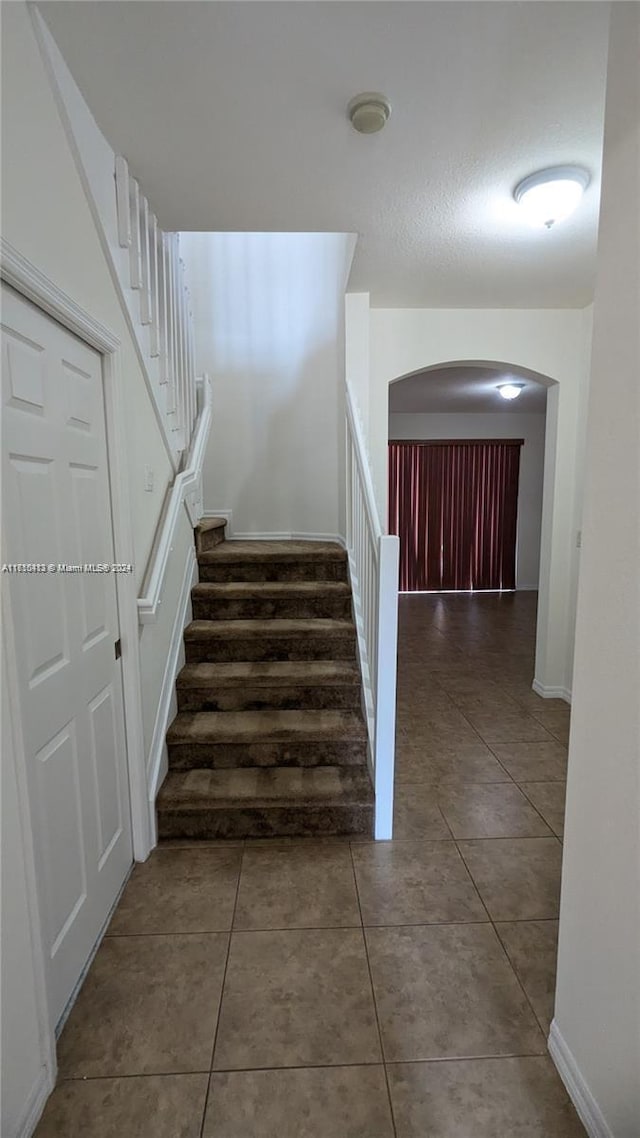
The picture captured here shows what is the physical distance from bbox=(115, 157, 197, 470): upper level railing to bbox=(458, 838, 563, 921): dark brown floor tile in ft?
7.67

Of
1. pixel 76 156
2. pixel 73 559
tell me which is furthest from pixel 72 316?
pixel 73 559

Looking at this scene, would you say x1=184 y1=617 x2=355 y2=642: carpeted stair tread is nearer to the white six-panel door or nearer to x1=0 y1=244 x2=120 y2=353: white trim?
the white six-panel door

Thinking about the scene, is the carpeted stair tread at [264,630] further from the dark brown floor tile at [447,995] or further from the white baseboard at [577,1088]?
the white baseboard at [577,1088]

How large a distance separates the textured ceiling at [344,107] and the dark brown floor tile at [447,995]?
2700mm

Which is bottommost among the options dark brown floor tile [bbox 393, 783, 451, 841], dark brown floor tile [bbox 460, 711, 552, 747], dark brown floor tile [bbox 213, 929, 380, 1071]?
dark brown floor tile [bbox 213, 929, 380, 1071]

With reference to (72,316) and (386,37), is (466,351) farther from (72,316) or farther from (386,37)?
(72,316)

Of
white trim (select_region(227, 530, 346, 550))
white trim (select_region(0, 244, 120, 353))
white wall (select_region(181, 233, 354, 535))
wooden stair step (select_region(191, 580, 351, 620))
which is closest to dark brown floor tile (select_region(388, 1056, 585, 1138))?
wooden stair step (select_region(191, 580, 351, 620))

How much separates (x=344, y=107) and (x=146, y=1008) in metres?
2.81

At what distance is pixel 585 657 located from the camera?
3.93ft

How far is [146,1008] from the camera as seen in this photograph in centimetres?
150

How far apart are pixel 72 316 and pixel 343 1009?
2.16 metres

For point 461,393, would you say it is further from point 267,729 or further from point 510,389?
point 267,729

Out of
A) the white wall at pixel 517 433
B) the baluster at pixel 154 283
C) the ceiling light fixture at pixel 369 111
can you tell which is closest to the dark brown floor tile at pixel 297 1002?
the baluster at pixel 154 283

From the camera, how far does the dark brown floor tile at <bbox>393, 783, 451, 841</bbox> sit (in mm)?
2283
